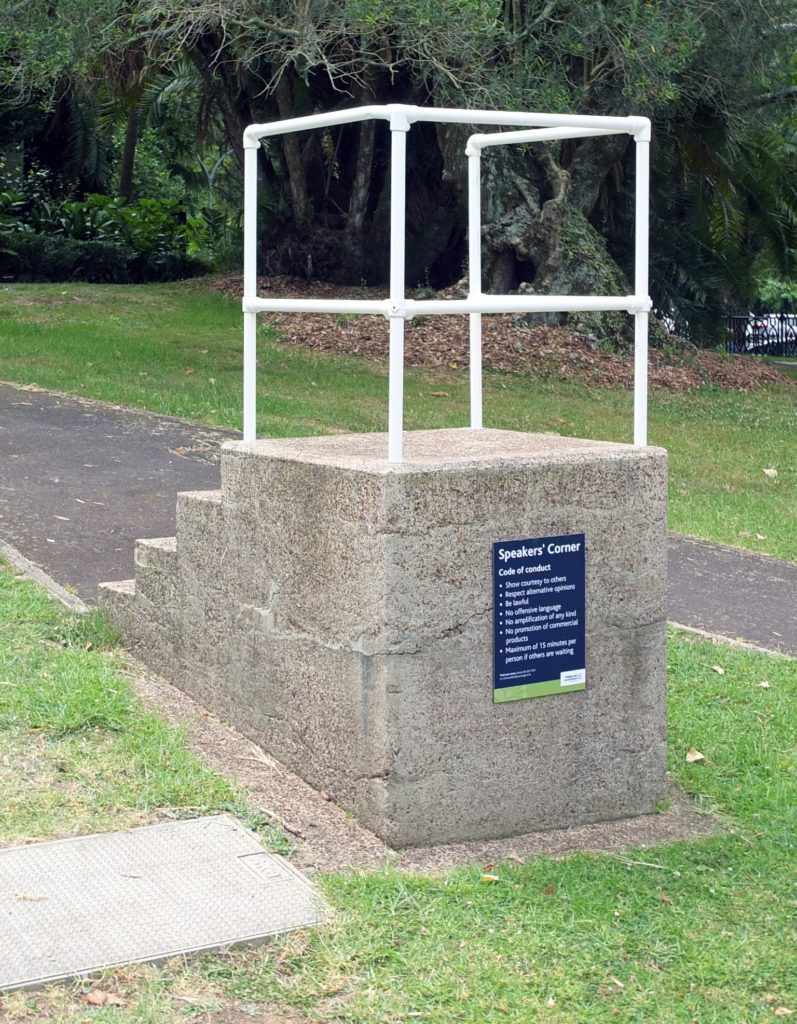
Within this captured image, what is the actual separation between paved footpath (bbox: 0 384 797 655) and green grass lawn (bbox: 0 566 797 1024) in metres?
1.76

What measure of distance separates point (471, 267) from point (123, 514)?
3580 mm

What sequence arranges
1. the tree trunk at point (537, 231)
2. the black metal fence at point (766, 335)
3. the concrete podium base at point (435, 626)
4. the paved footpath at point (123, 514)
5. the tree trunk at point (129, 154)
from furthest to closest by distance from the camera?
1. the black metal fence at point (766, 335)
2. the tree trunk at point (129, 154)
3. the tree trunk at point (537, 231)
4. the paved footpath at point (123, 514)
5. the concrete podium base at point (435, 626)

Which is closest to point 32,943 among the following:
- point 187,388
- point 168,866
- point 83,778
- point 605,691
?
point 168,866

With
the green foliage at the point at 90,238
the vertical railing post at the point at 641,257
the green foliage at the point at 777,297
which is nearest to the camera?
the vertical railing post at the point at 641,257

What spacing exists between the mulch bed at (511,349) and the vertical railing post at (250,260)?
1114cm

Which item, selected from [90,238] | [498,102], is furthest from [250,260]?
[90,238]

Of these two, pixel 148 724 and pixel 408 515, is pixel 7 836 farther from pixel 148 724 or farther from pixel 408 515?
pixel 408 515

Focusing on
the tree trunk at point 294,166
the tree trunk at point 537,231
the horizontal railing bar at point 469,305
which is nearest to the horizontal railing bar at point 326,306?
the horizontal railing bar at point 469,305

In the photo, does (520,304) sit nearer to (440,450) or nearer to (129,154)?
(440,450)

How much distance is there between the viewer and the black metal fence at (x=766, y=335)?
32869mm

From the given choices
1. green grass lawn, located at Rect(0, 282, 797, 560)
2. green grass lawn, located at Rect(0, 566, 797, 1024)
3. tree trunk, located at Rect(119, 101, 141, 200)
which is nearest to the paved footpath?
green grass lawn, located at Rect(0, 282, 797, 560)

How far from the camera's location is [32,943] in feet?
11.1

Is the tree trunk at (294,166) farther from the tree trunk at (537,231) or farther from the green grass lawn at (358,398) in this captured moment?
the green grass lawn at (358,398)

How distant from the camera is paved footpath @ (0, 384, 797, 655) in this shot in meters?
7.00
